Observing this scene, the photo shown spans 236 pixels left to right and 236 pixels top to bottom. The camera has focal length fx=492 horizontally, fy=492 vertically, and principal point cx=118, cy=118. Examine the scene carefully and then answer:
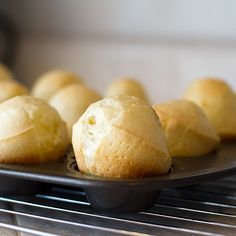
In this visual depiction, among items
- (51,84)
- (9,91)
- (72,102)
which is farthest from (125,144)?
(51,84)

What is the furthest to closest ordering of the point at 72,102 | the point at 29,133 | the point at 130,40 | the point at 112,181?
the point at 130,40, the point at 72,102, the point at 29,133, the point at 112,181

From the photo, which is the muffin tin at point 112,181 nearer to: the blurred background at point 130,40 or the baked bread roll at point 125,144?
the baked bread roll at point 125,144

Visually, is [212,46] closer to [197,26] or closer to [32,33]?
[197,26]

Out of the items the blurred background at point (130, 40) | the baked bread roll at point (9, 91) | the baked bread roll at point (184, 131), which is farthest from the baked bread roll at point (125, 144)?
the blurred background at point (130, 40)

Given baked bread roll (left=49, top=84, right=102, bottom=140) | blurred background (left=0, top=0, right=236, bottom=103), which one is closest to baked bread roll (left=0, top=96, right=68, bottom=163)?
baked bread roll (left=49, top=84, right=102, bottom=140)

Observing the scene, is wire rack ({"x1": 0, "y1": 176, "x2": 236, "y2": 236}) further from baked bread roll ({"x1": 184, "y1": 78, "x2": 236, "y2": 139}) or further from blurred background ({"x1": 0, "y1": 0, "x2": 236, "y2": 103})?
blurred background ({"x1": 0, "y1": 0, "x2": 236, "y2": 103})

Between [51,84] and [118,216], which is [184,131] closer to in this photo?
[118,216]
